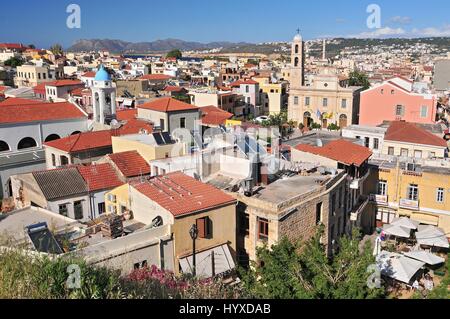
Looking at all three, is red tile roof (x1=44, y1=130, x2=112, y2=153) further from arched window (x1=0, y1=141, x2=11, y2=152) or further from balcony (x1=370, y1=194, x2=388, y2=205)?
balcony (x1=370, y1=194, x2=388, y2=205)

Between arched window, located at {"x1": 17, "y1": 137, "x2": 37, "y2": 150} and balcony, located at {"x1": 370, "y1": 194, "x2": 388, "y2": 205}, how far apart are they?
23.2 metres

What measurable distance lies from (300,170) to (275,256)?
934 cm

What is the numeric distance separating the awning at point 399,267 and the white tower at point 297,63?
4267cm

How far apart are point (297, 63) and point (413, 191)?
1587 inches

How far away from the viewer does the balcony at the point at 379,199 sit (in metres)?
28.6

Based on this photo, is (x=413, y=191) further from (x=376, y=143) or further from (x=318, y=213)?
(x=318, y=213)

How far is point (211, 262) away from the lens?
1670 centimetres

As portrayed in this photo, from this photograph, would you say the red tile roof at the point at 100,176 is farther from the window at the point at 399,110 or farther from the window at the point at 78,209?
the window at the point at 399,110

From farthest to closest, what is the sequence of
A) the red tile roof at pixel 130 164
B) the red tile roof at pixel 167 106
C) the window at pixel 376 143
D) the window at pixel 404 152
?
the red tile roof at pixel 167 106 → the window at pixel 376 143 → the window at pixel 404 152 → the red tile roof at pixel 130 164

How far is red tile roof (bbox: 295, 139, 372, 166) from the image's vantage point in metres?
23.6

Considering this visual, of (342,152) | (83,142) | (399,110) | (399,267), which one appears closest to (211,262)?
(399,267)

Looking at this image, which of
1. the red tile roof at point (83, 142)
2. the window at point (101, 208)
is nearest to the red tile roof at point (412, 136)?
the red tile roof at point (83, 142)

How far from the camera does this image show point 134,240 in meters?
15.3

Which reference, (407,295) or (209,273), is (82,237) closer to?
(209,273)
